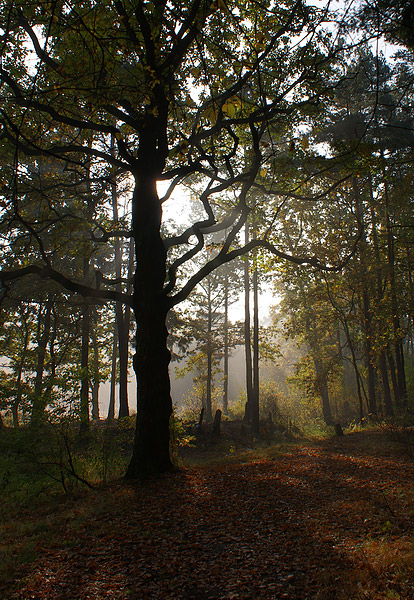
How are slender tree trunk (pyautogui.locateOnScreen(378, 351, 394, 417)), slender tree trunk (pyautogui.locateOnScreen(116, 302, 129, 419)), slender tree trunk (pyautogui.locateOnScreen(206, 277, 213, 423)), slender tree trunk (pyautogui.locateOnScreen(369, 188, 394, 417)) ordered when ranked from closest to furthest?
slender tree trunk (pyautogui.locateOnScreen(378, 351, 394, 417)) < slender tree trunk (pyautogui.locateOnScreen(369, 188, 394, 417)) < slender tree trunk (pyautogui.locateOnScreen(116, 302, 129, 419)) < slender tree trunk (pyautogui.locateOnScreen(206, 277, 213, 423))

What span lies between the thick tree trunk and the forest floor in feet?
1.60

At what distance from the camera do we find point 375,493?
503cm

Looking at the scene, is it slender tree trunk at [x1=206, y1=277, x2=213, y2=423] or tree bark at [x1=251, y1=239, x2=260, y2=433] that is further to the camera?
slender tree trunk at [x1=206, y1=277, x2=213, y2=423]

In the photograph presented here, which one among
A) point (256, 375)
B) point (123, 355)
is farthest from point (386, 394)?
point (123, 355)

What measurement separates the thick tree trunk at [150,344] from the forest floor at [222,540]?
489 mm

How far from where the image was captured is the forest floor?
280cm

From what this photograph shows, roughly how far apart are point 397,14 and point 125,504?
6.91m

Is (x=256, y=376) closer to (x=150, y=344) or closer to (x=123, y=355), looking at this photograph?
(x=123, y=355)

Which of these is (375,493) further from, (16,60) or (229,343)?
(229,343)

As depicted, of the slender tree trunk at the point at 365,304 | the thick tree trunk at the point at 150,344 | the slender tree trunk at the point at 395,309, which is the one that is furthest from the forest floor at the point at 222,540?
the slender tree trunk at the point at 365,304

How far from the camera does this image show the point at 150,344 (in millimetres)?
6773

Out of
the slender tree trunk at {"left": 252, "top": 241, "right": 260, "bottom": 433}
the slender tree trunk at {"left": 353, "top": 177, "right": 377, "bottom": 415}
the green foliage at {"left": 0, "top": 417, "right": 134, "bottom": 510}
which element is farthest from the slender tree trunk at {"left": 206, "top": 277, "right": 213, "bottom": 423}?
the green foliage at {"left": 0, "top": 417, "right": 134, "bottom": 510}

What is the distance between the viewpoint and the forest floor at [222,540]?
2.80 metres

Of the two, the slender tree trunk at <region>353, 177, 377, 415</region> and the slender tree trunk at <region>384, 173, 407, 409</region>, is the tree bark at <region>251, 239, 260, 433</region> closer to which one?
the slender tree trunk at <region>353, 177, 377, 415</region>
